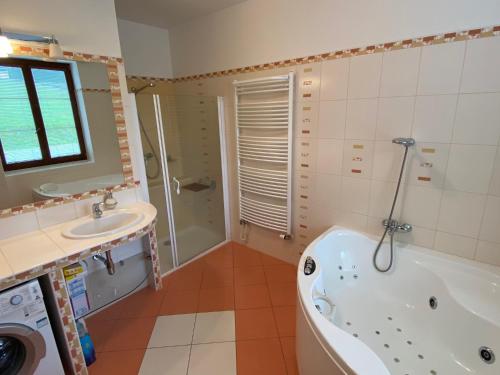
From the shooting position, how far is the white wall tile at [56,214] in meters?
1.76

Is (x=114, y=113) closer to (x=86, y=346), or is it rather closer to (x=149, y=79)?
(x=149, y=79)

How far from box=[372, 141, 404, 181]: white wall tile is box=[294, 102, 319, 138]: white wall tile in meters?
0.53

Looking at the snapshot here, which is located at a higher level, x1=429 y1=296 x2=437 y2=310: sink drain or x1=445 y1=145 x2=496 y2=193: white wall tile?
x1=445 y1=145 x2=496 y2=193: white wall tile

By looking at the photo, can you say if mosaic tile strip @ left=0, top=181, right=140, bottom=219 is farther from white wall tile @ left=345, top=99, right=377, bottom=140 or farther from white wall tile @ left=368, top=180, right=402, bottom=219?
white wall tile @ left=368, top=180, right=402, bottom=219

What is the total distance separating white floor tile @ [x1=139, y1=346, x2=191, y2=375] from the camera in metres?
1.61

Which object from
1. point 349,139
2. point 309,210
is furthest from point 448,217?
point 309,210

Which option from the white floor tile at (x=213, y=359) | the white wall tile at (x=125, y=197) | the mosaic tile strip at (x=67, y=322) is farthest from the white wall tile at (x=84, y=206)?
the white floor tile at (x=213, y=359)

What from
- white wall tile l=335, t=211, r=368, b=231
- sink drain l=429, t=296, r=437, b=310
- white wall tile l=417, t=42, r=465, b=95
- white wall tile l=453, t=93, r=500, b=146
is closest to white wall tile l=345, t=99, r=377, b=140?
white wall tile l=417, t=42, r=465, b=95

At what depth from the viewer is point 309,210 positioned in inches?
94.1

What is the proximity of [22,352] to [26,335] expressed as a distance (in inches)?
6.6

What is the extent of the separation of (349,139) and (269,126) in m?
0.72

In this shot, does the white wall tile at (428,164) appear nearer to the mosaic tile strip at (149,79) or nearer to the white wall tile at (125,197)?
the white wall tile at (125,197)

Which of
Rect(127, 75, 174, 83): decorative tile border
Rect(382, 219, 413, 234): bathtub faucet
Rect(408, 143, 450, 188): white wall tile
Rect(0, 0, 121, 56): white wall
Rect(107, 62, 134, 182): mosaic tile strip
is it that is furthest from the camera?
Rect(127, 75, 174, 83): decorative tile border

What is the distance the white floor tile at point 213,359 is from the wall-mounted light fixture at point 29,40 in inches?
83.1
